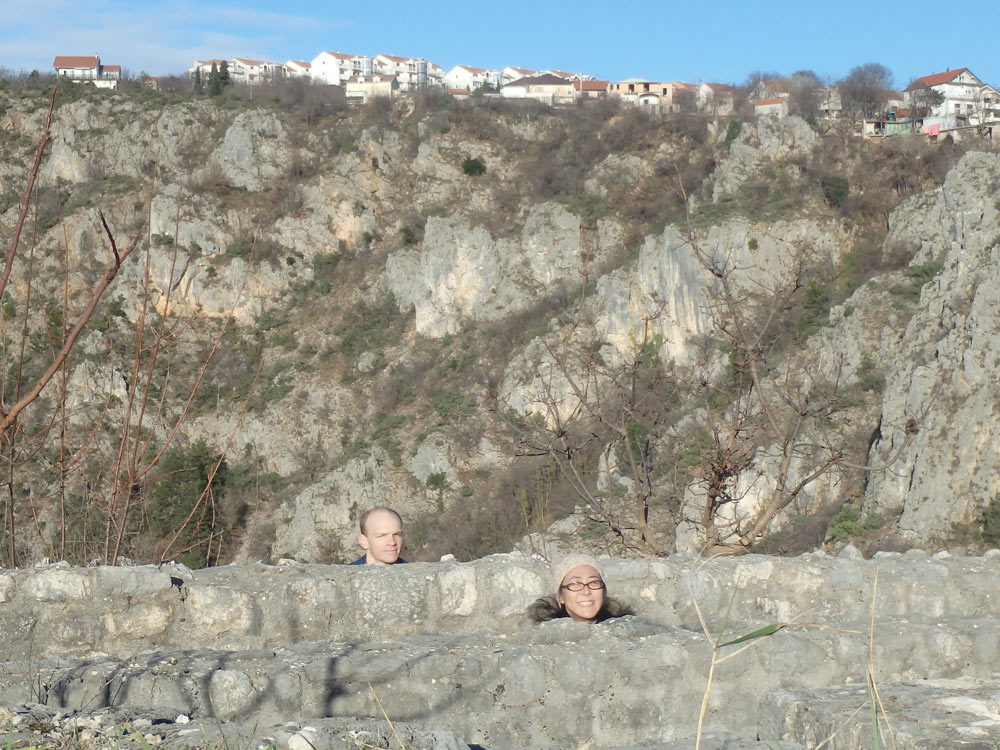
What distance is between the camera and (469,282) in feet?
109

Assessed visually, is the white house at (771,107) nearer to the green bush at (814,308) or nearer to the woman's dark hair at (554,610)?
the green bush at (814,308)

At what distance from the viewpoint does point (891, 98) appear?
38.8 m

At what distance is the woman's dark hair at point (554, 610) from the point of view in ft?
12.0

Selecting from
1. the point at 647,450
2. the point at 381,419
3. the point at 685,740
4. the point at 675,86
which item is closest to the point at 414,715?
the point at 685,740

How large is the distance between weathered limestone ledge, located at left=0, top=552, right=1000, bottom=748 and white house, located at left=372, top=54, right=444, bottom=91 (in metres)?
62.6

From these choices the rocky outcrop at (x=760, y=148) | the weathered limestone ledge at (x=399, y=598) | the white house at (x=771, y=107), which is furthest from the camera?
the white house at (x=771, y=107)

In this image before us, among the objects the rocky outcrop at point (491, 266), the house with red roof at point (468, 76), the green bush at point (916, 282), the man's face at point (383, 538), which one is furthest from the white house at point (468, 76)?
the man's face at point (383, 538)

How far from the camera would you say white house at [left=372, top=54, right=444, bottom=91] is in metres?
65.1

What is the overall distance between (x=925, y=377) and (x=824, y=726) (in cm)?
1833

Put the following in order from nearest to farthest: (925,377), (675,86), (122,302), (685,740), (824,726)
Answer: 1. (824,726)
2. (685,740)
3. (925,377)
4. (122,302)
5. (675,86)

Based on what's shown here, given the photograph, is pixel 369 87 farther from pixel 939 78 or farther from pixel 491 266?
pixel 939 78

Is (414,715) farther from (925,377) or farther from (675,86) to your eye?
(675,86)

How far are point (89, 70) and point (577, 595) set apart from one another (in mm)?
53917

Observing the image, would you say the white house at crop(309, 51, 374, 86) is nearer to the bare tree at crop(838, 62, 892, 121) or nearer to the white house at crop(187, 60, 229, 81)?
the white house at crop(187, 60, 229, 81)
